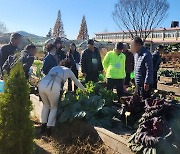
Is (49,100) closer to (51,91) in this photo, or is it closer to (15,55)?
(51,91)

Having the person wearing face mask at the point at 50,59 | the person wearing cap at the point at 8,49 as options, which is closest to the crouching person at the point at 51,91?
the person wearing face mask at the point at 50,59

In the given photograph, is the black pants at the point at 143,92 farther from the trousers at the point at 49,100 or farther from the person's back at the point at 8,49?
the person's back at the point at 8,49

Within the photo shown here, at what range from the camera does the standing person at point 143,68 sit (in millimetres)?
5672

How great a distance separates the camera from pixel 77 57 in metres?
8.62

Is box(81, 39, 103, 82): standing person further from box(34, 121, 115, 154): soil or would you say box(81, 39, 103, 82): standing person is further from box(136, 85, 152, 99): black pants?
box(34, 121, 115, 154): soil

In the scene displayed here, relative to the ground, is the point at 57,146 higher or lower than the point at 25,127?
lower

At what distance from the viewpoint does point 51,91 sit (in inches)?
221

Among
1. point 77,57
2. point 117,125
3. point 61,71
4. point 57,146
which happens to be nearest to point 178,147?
point 117,125

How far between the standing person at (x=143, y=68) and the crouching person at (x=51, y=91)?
1.23 metres

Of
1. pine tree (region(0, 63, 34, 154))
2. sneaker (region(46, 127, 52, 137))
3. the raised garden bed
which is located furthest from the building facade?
pine tree (region(0, 63, 34, 154))

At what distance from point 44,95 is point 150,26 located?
120ft

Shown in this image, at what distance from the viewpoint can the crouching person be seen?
5.61 m

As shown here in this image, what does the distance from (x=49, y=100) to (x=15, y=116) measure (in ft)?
7.76

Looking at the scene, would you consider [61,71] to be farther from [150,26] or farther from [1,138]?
[150,26]
